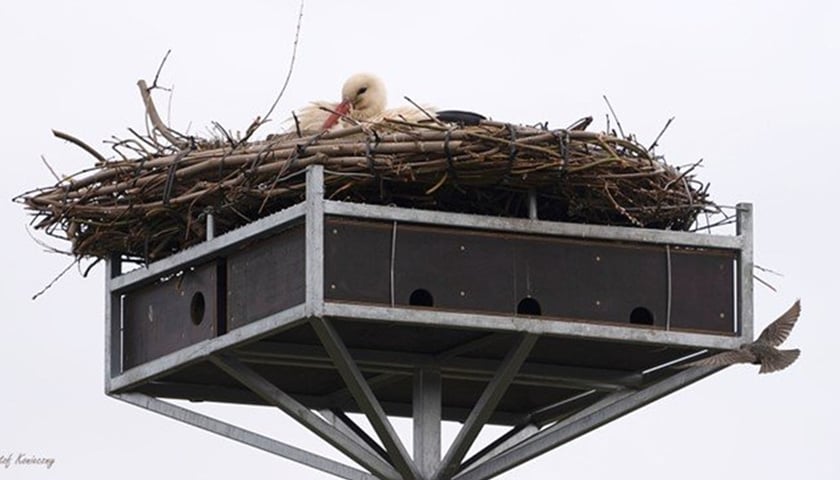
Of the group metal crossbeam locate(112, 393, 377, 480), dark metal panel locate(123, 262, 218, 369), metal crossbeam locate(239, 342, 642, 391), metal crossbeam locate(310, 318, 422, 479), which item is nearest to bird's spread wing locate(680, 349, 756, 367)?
metal crossbeam locate(239, 342, 642, 391)

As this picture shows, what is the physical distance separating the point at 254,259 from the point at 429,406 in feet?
4.00

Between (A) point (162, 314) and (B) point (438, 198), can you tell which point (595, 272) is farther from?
(A) point (162, 314)

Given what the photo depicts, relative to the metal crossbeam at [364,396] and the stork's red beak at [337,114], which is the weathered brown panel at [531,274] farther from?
the stork's red beak at [337,114]

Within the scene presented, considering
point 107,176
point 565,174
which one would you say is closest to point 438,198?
point 565,174

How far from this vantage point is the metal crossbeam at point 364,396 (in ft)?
56.9

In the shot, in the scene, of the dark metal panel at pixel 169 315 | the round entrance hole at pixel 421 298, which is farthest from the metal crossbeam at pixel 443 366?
the round entrance hole at pixel 421 298

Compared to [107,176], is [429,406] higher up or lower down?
lower down

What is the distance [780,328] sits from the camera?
18500 mm

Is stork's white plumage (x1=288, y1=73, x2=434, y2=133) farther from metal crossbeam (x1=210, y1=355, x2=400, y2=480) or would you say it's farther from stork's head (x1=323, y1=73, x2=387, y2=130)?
metal crossbeam (x1=210, y1=355, x2=400, y2=480)

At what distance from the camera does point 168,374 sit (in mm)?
18578

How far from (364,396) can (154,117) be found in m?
2.41

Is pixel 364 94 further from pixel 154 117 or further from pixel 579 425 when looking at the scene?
pixel 579 425

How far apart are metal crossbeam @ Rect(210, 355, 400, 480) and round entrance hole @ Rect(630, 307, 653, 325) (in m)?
1.41

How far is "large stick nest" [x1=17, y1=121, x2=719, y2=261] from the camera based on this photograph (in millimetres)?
17688
